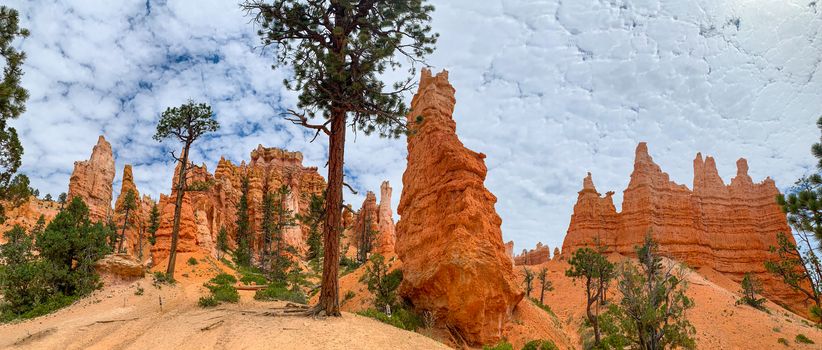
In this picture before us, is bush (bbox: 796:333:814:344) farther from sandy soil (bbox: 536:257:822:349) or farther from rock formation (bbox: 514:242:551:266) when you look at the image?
rock formation (bbox: 514:242:551:266)

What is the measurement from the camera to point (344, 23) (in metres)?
14.6

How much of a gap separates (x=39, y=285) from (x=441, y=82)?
85.7 ft

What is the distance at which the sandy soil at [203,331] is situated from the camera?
32.3ft

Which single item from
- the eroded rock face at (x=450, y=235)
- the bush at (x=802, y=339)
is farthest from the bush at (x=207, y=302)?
the bush at (x=802, y=339)

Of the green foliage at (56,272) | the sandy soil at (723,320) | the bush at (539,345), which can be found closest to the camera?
the bush at (539,345)

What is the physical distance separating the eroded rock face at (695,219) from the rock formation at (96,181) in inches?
3109

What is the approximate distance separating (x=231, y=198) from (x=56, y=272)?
1828 inches

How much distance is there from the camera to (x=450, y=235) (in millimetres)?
23172

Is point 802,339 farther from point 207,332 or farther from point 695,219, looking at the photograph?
point 207,332

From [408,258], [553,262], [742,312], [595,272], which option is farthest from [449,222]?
[553,262]

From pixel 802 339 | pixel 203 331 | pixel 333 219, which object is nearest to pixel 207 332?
pixel 203 331

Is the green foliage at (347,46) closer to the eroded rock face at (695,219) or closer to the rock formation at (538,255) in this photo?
the eroded rock face at (695,219)

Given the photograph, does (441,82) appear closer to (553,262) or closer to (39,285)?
(39,285)

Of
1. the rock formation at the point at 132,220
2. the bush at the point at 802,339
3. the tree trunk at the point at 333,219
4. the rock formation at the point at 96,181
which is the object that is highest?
the rock formation at the point at 96,181
